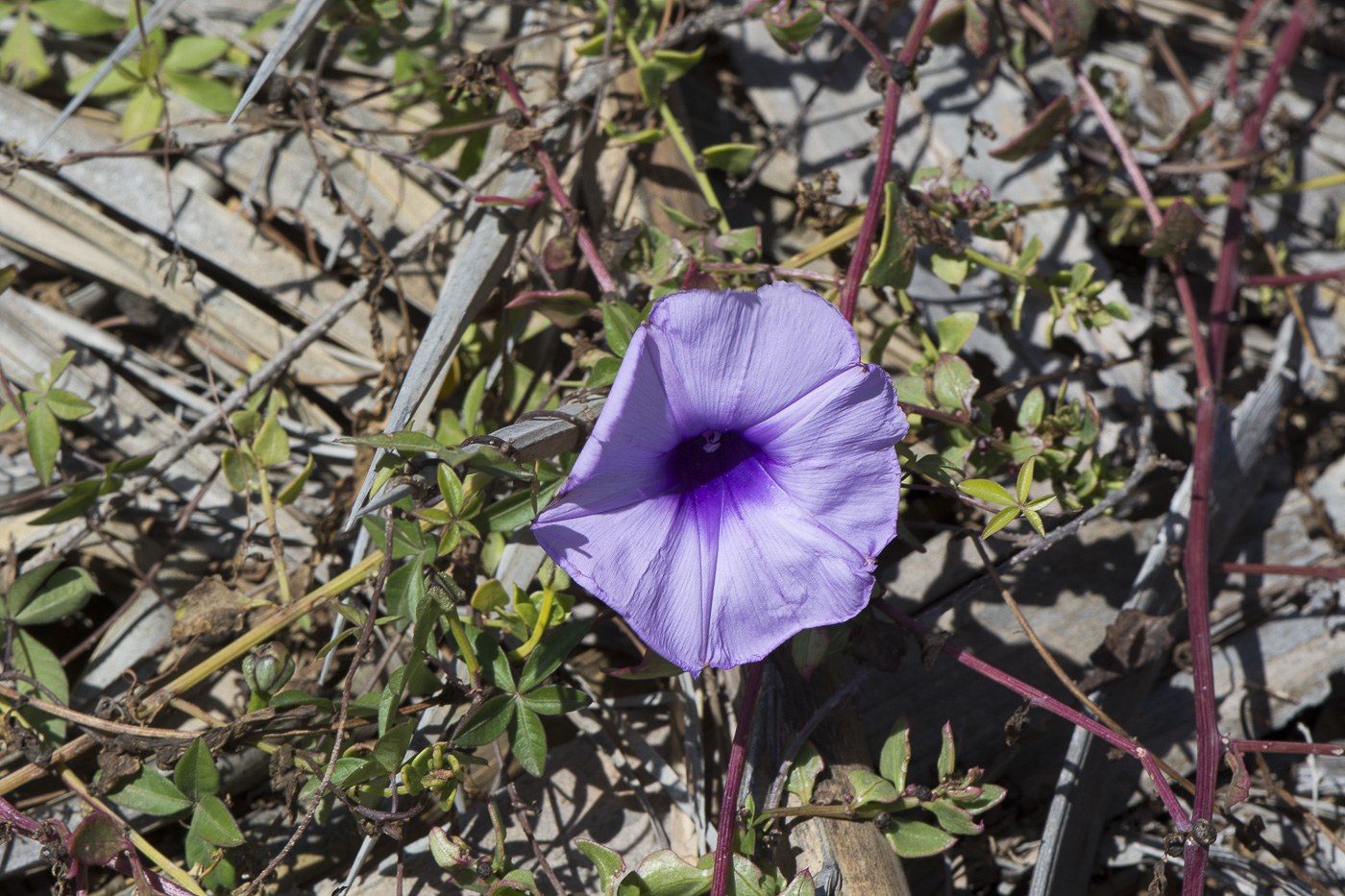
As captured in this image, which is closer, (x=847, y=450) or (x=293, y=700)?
(x=847, y=450)

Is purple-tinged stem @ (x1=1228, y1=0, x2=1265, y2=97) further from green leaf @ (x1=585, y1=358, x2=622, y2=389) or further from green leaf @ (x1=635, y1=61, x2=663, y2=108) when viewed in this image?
green leaf @ (x1=585, y1=358, x2=622, y2=389)

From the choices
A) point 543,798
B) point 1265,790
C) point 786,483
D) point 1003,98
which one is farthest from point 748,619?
point 1003,98

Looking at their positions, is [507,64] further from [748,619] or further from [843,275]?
[748,619]

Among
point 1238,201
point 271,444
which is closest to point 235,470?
point 271,444

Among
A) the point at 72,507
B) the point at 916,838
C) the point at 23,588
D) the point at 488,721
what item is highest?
the point at 72,507

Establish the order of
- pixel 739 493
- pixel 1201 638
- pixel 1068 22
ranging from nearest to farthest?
1. pixel 739 493
2. pixel 1201 638
3. pixel 1068 22

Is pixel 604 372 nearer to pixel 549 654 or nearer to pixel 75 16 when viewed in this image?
pixel 549 654

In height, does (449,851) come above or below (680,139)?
below
